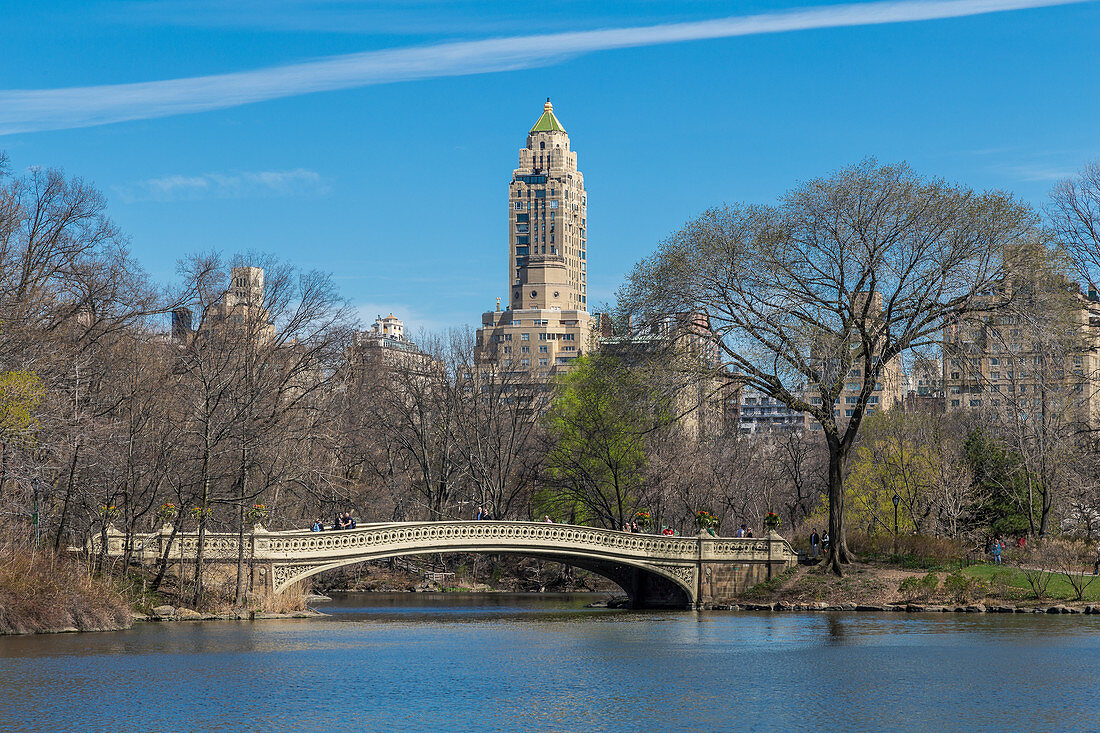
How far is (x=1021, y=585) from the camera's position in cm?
4100

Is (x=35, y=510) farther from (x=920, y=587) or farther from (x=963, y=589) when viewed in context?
(x=963, y=589)

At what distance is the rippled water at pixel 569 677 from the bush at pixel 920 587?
3.35 meters

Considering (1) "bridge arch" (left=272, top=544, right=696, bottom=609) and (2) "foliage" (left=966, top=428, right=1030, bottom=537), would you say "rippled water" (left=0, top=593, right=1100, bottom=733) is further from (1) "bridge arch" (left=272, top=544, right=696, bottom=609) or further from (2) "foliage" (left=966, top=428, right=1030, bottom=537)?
(2) "foliage" (left=966, top=428, right=1030, bottom=537)

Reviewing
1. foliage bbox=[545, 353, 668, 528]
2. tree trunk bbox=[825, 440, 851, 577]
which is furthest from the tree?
foliage bbox=[545, 353, 668, 528]

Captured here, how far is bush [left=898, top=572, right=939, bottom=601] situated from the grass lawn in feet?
4.92

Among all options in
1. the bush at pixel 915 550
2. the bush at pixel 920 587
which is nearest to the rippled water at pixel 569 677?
the bush at pixel 920 587

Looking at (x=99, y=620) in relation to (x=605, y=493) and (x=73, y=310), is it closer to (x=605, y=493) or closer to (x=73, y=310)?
(x=73, y=310)

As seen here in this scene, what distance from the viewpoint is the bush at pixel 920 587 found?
42.2m

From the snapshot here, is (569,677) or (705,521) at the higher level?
(705,521)

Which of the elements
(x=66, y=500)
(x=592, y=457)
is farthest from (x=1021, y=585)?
(x=66, y=500)

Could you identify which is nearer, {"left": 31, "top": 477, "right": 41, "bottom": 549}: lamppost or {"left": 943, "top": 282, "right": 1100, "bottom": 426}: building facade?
{"left": 31, "top": 477, "right": 41, "bottom": 549}: lamppost

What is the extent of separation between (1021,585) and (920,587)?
3.12 m

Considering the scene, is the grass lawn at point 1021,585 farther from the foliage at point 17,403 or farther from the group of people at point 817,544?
the foliage at point 17,403

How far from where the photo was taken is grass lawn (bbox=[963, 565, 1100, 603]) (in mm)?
39969
